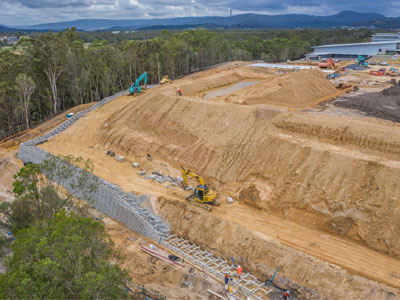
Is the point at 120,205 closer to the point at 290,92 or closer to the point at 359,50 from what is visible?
the point at 290,92

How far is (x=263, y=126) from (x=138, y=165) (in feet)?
39.4

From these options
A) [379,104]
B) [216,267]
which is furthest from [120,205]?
[379,104]

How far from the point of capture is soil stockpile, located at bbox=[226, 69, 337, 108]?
33438mm

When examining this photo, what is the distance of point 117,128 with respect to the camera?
112ft

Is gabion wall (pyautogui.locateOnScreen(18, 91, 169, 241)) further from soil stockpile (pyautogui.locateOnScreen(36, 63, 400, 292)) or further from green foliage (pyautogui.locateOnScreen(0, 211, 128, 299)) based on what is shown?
green foliage (pyautogui.locateOnScreen(0, 211, 128, 299))

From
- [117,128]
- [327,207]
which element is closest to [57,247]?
[327,207]

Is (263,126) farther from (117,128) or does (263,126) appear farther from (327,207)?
(117,128)

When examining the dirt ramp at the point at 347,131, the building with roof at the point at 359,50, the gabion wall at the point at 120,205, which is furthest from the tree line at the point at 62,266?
the building with roof at the point at 359,50

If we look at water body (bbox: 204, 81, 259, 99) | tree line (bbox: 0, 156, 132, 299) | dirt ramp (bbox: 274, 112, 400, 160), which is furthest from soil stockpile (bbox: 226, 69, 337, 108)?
tree line (bbox: 0, 156, 132, 299)

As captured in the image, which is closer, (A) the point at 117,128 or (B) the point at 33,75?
(A) the point at 117,128

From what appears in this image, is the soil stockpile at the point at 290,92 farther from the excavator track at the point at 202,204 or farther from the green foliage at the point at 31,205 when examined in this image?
the green foliage at the point at 31,205

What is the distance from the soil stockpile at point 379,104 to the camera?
98.2 ft

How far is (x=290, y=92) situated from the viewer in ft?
112

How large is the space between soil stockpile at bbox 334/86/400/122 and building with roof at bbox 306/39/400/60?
55755mm
